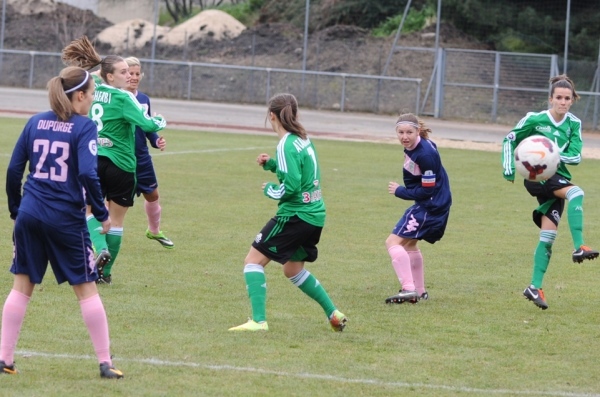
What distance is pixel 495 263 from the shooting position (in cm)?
→ 1043

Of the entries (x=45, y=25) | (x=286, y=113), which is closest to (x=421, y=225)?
(x=286, y=113)

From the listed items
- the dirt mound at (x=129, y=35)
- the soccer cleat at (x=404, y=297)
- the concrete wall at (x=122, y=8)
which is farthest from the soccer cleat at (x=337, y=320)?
the concrete wall at (x=122, y=8)

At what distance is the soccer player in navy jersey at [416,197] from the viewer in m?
8.25

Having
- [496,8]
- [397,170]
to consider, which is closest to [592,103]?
[496,8]

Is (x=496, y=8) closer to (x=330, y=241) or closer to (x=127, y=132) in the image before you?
(x=330, y=241)

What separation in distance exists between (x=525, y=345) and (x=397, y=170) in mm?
12528

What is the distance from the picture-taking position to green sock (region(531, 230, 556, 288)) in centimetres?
839

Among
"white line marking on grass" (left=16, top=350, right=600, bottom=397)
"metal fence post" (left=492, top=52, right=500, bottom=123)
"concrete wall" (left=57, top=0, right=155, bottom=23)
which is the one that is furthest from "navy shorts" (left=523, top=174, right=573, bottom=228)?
"concrete wall" (left=57, top=0, right=155, bottom=23)

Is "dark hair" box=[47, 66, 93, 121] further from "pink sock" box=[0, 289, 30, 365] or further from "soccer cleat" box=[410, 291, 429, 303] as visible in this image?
"soccer cleat" box=[410, 291, 429, 303]

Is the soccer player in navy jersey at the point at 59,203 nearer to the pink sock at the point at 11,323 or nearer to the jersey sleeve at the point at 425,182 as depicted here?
the pink sock at the point at 11,323

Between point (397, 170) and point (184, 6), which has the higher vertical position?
point (184, 6)

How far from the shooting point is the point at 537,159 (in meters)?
7.95

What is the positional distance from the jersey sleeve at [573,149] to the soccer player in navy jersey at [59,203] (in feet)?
14.1

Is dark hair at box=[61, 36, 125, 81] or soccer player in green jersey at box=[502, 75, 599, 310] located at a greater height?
dark hair at box=[61, 36, 125, 81]
